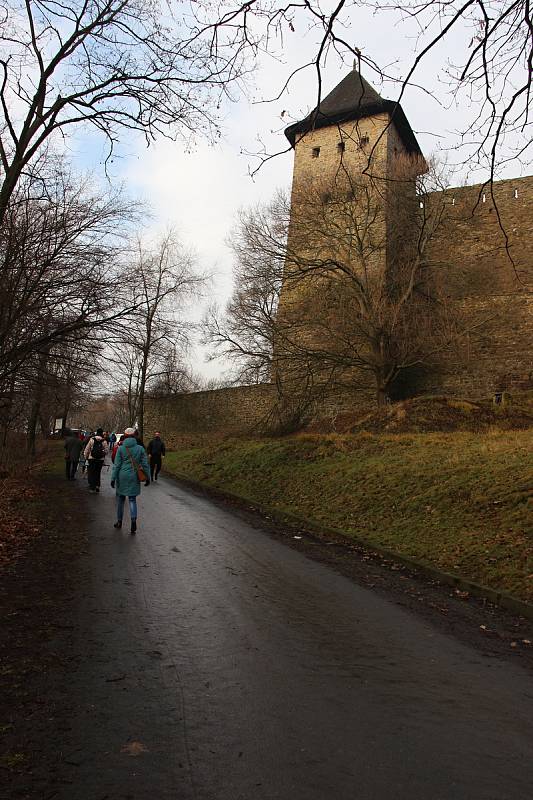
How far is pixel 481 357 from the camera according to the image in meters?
27.4

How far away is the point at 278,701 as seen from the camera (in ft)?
12.5

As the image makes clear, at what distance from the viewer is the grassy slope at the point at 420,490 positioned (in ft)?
27.7

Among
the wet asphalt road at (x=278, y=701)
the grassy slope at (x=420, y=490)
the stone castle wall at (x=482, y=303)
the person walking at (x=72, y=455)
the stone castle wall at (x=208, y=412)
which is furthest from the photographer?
the stone castle wall at (x=208, y=412)

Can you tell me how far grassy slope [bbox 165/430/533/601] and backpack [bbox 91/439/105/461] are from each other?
3.87 metres

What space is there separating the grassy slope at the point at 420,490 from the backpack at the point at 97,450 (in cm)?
387

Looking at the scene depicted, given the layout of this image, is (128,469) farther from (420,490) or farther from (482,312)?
(482,312)

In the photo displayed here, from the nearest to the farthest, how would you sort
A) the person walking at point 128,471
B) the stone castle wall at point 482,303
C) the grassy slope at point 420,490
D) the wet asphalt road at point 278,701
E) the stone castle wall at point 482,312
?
the wet asphalt road at point 278,701, the grassy slope at point 420,490, the person walking at point 128,471, the stone castle wall at point 482,303, the stone castle wall at point 482,312

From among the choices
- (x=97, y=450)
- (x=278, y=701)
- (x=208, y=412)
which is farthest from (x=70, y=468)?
(x=278, y=701)

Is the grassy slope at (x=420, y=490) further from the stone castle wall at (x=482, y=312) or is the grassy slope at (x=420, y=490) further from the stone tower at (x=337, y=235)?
the stone castle wall at (x=482, y=312)

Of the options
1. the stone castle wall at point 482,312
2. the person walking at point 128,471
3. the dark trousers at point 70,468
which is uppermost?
the stone castle wall at point 482,312

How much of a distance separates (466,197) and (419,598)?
2415 cm

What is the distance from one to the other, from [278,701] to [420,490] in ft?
28.4

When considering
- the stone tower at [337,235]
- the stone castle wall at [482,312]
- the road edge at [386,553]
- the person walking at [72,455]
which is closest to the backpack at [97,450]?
the road edge at [386,553]

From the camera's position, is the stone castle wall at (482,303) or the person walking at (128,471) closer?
the person walking at (128,471)
